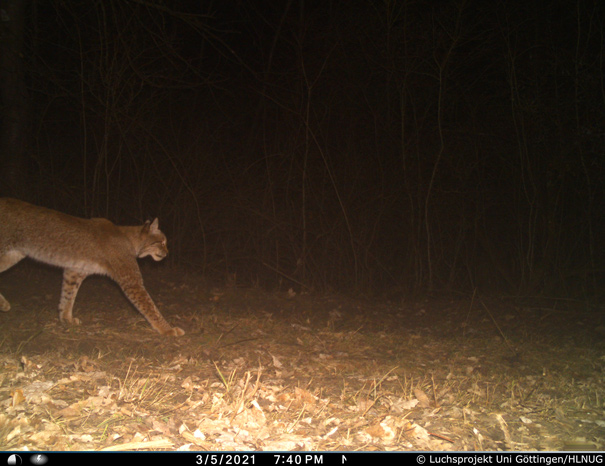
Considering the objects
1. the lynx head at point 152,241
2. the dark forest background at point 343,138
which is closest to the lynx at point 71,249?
the lynx head at point 152,241

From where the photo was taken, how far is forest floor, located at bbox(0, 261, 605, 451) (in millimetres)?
2818

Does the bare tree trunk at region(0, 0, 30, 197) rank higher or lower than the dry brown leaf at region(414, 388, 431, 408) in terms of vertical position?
higher

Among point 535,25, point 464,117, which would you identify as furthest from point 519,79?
point 464,117

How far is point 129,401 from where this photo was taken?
3184mm

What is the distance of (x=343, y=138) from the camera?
1043cm

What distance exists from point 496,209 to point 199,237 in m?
7.35

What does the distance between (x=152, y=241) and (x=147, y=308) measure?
113 centimetres

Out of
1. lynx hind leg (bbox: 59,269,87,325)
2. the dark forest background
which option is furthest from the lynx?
the dark forest background

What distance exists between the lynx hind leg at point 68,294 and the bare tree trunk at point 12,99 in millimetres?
2969

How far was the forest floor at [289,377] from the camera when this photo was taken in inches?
111

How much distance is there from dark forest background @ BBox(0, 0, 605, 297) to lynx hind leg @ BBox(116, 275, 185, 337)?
3.27 meters

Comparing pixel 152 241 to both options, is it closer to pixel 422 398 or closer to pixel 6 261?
pixel 6 261

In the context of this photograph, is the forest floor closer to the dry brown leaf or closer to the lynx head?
the dry brown leaf

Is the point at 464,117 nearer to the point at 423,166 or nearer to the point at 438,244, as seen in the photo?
the point at 423,166
